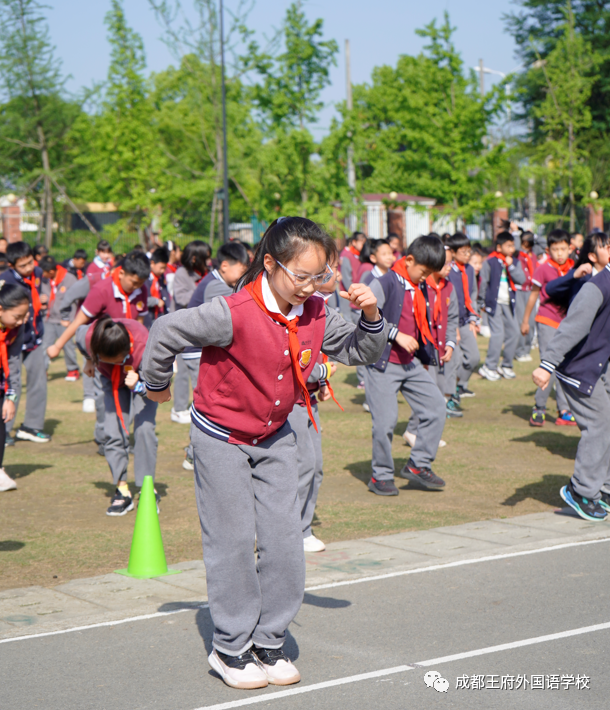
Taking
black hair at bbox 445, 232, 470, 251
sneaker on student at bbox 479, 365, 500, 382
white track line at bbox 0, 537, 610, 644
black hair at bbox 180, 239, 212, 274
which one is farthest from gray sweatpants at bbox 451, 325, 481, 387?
white track line at bbox 0, 537, 610, 644

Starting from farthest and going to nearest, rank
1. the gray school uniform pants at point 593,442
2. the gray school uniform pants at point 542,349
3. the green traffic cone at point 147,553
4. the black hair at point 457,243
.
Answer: the black hair at point 457,243
the gray school uniform pants at point 542,349
the gray school uniform pants at point 593,442
the green traffic cone at point 147,553

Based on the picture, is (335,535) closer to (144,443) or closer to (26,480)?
(144,443)

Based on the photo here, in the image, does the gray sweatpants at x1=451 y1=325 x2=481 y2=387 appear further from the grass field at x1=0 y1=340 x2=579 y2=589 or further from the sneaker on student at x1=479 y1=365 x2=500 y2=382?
the sneaker on student at x1=479 y1=365 x2=500 y2=382

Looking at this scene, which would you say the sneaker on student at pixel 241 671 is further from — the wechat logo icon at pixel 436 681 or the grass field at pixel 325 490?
the grass field at pixel 325 490

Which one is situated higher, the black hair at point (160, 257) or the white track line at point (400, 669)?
the black hair at point (160, 257)

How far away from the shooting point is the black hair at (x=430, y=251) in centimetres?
786

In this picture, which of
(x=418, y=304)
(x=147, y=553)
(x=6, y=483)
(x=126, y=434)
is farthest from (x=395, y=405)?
(x=6, y=483)

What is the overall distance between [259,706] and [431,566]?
2.35 m

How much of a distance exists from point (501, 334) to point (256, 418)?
1162cm

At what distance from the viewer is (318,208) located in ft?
85.0

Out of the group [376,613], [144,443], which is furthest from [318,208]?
[376,613]

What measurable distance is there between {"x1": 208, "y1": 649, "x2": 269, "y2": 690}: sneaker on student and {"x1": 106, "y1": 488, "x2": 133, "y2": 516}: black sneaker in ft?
11.5

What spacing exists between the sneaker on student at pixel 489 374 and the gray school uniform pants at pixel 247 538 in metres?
11.6

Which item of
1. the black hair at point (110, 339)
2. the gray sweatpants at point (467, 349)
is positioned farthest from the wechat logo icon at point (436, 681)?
the gray sweatpants at point (467, 349)
